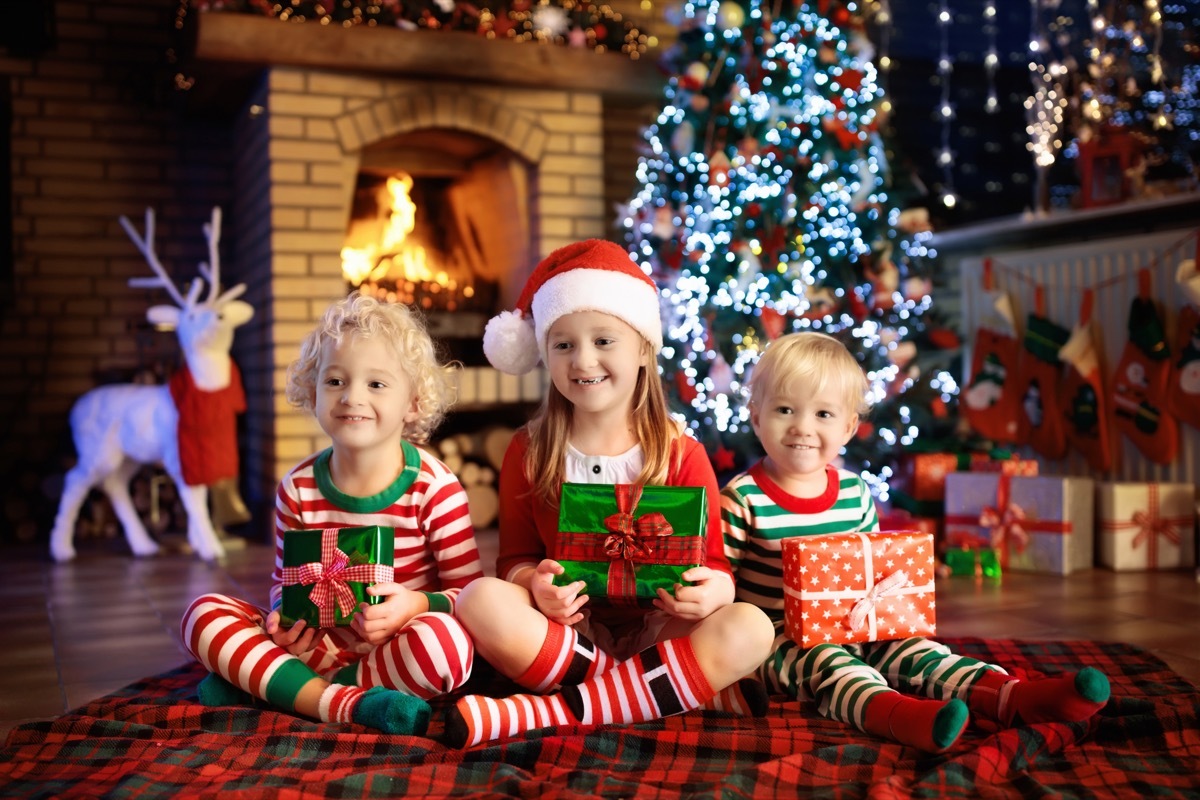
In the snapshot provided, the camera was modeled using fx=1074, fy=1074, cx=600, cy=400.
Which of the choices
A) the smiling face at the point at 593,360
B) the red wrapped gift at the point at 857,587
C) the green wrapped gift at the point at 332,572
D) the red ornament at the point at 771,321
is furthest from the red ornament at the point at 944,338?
the green wrapped gift at the point at 332,572

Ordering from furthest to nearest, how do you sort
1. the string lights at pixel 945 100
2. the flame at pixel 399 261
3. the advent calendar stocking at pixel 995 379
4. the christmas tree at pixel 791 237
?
1. the string lights at pixel 945 100
2. the flame at pixel 399 261
3. the advent calendar stocking at pixel 995 379
4. the christmas tree at pixel 791 237

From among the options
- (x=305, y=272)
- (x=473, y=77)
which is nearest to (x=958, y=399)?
(x=473, y=77)

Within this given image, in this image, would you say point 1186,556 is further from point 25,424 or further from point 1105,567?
point 25,424

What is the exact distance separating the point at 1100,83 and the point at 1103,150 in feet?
0.84

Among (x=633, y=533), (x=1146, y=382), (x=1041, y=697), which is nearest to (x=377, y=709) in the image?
(x=633, y=533)

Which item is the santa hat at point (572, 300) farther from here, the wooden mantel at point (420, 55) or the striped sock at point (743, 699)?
the wooden mantel at point (420, 55)

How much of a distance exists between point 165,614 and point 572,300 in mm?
1429

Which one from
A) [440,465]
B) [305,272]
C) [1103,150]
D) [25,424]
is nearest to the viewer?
[440,465]

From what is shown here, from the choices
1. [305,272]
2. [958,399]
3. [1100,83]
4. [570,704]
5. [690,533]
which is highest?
[1100,83]

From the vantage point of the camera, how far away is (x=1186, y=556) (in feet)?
9.50

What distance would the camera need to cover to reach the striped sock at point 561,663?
1615mm

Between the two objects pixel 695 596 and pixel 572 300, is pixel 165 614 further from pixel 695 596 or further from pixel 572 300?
pixel 695 596

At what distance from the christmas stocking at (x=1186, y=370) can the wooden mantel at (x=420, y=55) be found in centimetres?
201

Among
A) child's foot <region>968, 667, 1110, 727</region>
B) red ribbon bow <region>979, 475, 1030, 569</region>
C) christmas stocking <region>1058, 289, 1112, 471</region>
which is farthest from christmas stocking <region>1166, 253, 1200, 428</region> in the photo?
child's foot <region>968, 667, 1110, 727</region>
